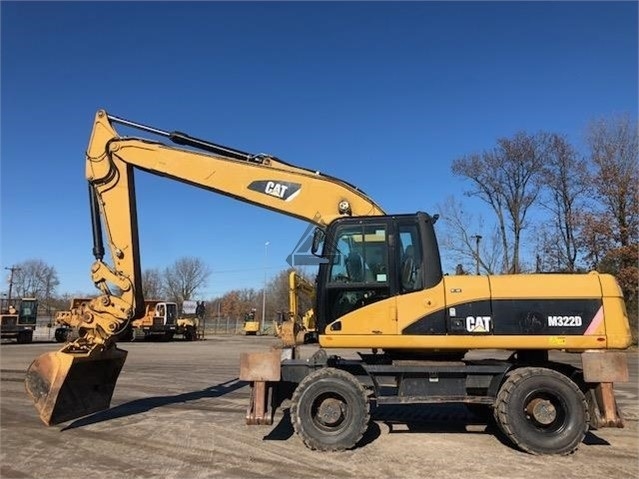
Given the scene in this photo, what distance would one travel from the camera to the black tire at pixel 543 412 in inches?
292

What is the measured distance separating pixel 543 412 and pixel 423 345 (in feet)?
5.82

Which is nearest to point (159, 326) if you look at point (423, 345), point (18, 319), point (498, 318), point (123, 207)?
point (18, 319)

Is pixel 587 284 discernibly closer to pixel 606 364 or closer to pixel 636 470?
pixel 606 364

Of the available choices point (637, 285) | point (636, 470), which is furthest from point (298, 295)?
point (637, 285)

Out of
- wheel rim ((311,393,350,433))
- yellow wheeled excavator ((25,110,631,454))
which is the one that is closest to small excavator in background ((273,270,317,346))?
yellow wheeled excavator ((25,110,631,454))

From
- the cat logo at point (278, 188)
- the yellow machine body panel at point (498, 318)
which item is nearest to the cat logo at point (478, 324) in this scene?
the yellow machine body panel at point (498, 318)

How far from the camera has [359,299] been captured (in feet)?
26.3

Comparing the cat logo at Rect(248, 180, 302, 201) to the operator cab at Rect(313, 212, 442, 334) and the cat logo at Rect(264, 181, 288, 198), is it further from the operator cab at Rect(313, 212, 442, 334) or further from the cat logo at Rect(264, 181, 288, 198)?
the operator cab at Rect(313, 212, 442, 334)

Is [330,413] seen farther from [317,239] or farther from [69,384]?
[69,384]

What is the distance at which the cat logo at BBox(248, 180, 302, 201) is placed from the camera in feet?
29.8

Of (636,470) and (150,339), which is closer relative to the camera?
(636,470)

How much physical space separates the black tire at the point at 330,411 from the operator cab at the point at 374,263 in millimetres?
768

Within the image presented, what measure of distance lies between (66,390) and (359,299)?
188 inches

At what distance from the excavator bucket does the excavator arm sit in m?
0.01
